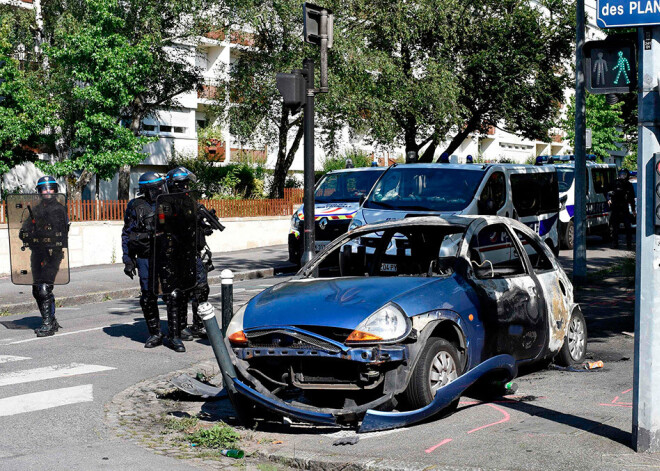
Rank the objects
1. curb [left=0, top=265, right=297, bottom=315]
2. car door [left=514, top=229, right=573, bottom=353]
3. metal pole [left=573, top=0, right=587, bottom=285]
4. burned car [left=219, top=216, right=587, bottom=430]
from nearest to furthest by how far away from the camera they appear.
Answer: burned car [left=219, top=216, right=587, bottom=430] < car door [left=514, top=229, right=573, bottom=353] < curb [left=0, top=265, right=297, bottom=315] < metal pole [left=573, top=0, right=587, bottom=285]

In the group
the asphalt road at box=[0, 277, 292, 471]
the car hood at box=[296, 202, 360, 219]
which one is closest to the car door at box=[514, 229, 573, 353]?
the asphalt road at box=[0, 277, 292, 471]

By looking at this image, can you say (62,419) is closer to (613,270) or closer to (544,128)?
(613,270)

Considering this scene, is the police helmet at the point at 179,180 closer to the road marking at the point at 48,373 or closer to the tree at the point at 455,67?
the road marking at the point at 48,373

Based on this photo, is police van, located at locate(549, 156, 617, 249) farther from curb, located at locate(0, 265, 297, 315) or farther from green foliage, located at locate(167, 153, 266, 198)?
green foliage, located at locate(167, 153, 266, 198)

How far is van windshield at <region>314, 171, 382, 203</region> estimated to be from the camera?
18234mm

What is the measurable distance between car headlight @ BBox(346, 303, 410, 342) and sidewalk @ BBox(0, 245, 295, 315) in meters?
9.78

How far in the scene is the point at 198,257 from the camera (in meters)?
10.6

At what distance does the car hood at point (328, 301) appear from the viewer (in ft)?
20.3

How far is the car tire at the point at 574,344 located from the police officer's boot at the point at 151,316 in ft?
14.9

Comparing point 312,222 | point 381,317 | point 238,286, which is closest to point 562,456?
point 381,317

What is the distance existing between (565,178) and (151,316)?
16.6m

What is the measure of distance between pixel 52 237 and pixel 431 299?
21.7 ft

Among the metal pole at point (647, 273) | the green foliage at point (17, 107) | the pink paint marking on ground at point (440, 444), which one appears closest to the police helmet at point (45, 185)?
the pink paint marking on ground at point (440, 444)

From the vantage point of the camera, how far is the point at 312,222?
32.8ft
